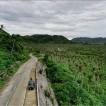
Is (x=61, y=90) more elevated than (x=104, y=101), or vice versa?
(x=61, y=90)

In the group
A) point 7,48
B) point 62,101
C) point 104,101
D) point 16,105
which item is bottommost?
point 104,101

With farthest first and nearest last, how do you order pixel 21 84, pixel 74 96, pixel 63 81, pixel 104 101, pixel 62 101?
pixel 63 81, pixel 104 101, pixel 74 96, pixel 62 101, pixel 21 84

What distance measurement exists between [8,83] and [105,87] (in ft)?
113

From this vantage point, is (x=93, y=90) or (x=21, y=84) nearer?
(x=21, y=84)

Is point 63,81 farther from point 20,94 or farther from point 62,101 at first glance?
point 20,94

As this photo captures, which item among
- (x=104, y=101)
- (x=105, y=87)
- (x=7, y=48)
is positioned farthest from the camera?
(x=7, y=48)

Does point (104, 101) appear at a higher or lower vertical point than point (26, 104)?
lower

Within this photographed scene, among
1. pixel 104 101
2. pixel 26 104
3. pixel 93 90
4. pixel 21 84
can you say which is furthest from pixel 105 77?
pixel 26 104

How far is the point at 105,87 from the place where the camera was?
4225 centimetres

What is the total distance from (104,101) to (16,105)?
90.7 feet

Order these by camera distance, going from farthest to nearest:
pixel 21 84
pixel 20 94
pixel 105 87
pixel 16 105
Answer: pixel 105 87, pixel 21 84, pixel 20 94, pixel 16 105

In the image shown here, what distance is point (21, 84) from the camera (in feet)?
80.9

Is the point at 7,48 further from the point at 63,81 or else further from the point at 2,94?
the point at 2,94

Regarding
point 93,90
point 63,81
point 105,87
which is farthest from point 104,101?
point 63,81
